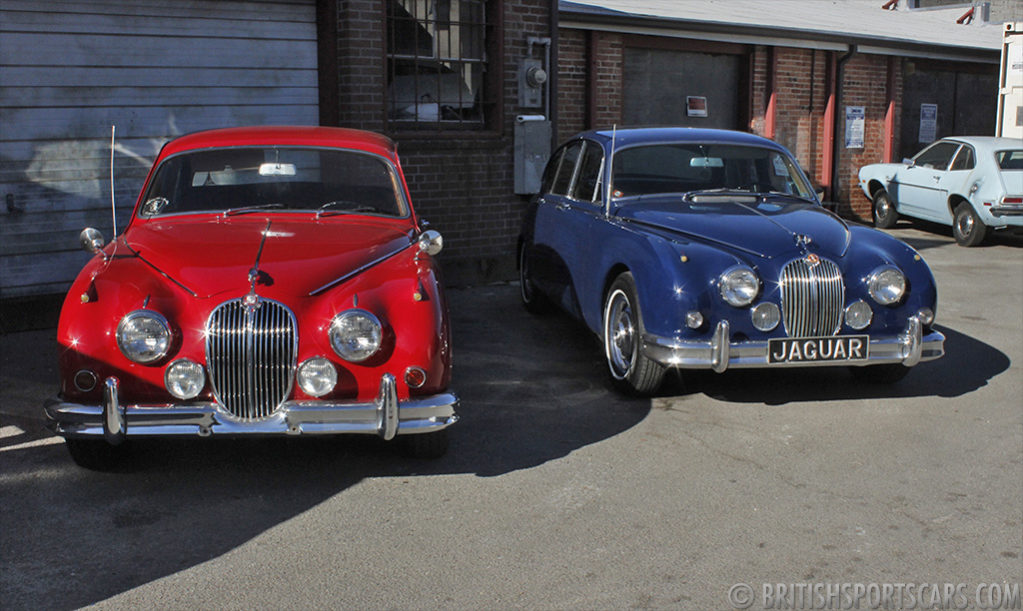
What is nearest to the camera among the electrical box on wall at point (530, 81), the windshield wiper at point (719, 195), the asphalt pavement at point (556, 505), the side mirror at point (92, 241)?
the asphalt pavement at point (556, 505)

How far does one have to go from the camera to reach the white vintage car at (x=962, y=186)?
13891mm

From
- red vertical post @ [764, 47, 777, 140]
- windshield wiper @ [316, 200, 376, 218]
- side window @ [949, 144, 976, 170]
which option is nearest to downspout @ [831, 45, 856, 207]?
red vertical post @ [764, 47, 777, 140]

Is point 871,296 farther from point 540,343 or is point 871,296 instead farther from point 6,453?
point 6,453

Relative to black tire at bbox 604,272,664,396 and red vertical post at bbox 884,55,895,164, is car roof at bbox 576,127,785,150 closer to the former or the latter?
black tire at bbox 604,272,664,396

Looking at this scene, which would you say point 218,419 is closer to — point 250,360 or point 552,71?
point 250,360

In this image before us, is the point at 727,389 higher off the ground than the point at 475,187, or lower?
lower

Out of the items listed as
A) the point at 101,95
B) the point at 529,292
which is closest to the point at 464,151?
the point at 529,292

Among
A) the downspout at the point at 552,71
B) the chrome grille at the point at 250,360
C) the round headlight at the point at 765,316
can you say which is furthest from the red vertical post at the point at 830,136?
the chrome grille at the point at 250,360

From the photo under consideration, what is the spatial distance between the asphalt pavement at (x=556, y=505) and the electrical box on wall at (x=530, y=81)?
516cm

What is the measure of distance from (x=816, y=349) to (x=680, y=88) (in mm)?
9826

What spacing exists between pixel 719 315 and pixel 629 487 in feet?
4.77

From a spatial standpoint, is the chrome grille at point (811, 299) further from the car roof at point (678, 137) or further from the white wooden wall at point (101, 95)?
the white wooden wall at point (101, 95)

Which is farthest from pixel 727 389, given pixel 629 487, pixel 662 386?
pixel 629 487

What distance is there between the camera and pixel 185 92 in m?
9.20
